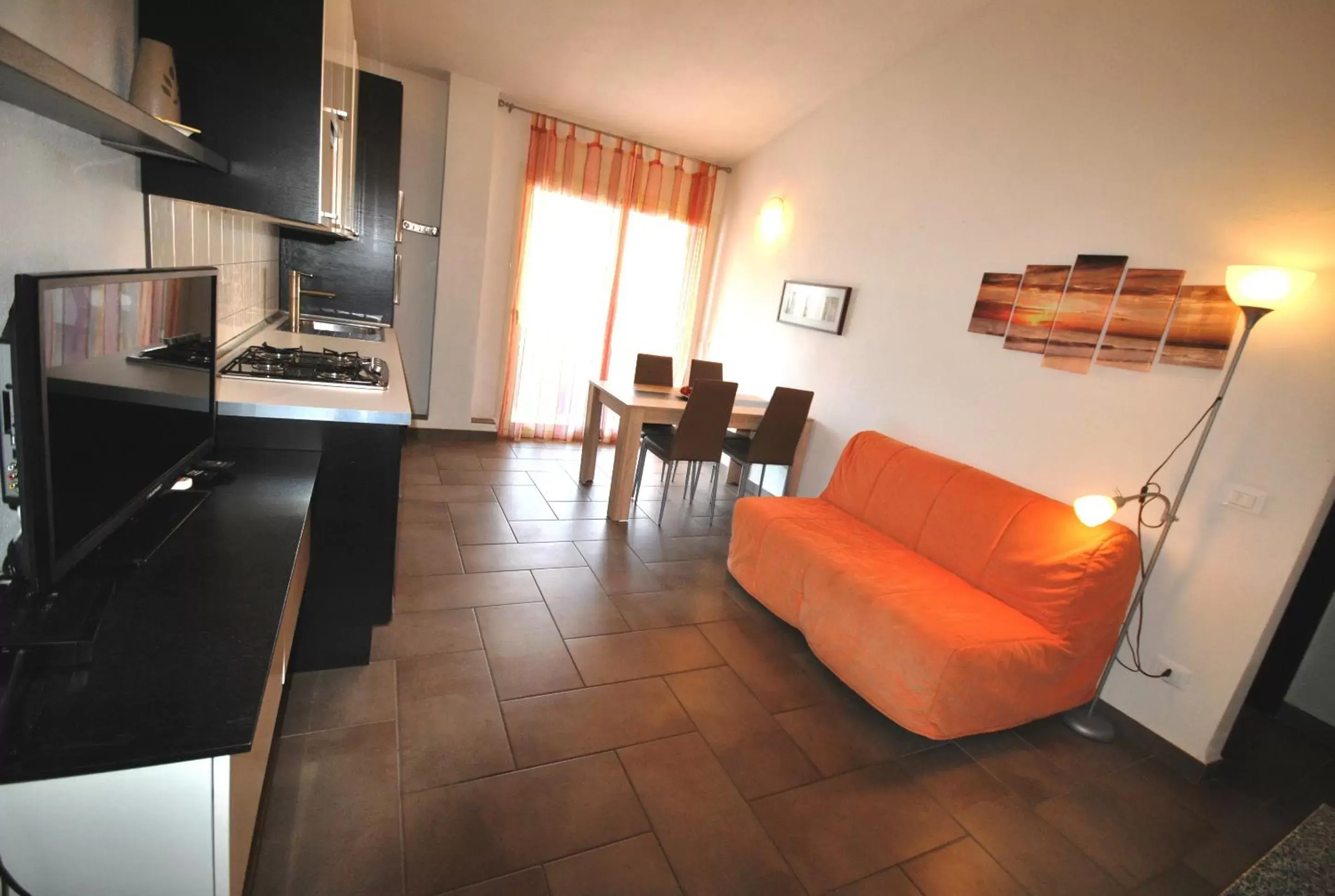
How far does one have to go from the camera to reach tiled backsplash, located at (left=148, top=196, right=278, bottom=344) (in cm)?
150

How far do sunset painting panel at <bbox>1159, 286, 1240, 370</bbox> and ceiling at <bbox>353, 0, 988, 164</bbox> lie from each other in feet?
6.03

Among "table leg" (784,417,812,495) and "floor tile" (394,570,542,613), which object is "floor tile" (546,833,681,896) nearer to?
"floor tile" (394,570,542,613)

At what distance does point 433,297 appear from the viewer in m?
4.50

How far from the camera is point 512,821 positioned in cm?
149

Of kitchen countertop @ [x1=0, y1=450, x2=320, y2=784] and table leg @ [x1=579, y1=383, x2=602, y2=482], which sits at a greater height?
kitchen countertop @ [x1=0, y1=450, x2=320, y2=784]

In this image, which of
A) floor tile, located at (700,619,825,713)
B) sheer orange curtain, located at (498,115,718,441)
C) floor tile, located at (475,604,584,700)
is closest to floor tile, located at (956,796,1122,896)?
floor tile, located at (700,619,825,713)

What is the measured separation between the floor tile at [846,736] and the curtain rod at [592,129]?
4.45 metres

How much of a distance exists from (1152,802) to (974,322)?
6.75ft

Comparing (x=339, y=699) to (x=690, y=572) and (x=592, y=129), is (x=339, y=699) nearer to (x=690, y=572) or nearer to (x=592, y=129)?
(x=690, y=572)

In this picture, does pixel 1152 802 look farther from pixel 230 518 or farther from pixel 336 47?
pixel 336 47

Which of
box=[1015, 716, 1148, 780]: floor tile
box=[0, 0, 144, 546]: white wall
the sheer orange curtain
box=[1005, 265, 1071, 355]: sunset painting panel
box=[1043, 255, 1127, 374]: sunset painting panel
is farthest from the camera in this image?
the sheer orange curtain

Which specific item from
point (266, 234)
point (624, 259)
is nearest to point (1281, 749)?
point (624, 259)

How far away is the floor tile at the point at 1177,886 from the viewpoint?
1590 millimetres

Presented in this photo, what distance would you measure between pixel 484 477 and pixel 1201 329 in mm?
3785
